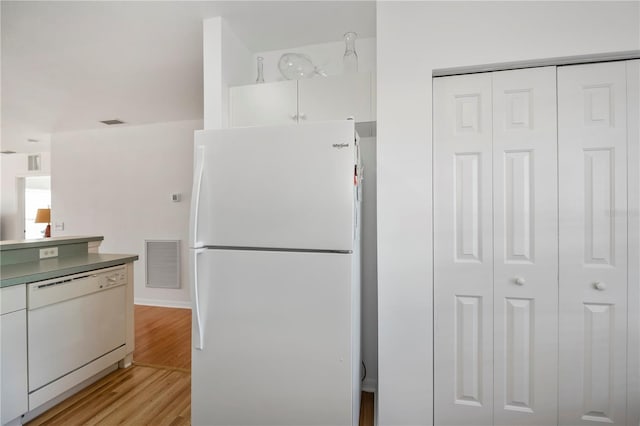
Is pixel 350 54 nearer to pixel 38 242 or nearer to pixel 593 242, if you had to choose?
pixel 593 242

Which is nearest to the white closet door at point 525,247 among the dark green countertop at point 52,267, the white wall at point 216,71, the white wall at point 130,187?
the white wall at point 216,71

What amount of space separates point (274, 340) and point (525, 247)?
50.9 inches

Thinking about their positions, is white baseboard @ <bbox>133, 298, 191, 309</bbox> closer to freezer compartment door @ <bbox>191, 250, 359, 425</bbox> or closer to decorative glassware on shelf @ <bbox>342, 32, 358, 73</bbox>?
freezer compartment door @ <bbox>191, 250, 359, 425</bbox>

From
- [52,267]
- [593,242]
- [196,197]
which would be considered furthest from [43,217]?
[593,242]

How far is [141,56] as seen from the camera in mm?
2477

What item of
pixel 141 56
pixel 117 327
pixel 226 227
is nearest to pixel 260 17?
pixel 141 56

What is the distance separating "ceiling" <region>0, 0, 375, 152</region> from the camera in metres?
1.88

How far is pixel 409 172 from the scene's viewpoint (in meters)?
1.53

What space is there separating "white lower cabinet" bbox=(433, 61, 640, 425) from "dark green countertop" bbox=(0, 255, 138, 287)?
235cm

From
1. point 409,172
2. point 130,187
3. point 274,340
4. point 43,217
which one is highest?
point 130,187

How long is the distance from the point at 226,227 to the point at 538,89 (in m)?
1.66

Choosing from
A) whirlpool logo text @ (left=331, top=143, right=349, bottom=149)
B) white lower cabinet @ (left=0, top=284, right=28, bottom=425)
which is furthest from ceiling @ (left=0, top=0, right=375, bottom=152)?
white lower cabinet @ (left=0, top=284, right=28, bottom=425)

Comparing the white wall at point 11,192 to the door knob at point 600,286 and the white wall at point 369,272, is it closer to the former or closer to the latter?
the white wall at point 369,272

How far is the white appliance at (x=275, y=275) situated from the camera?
130 centimetres
